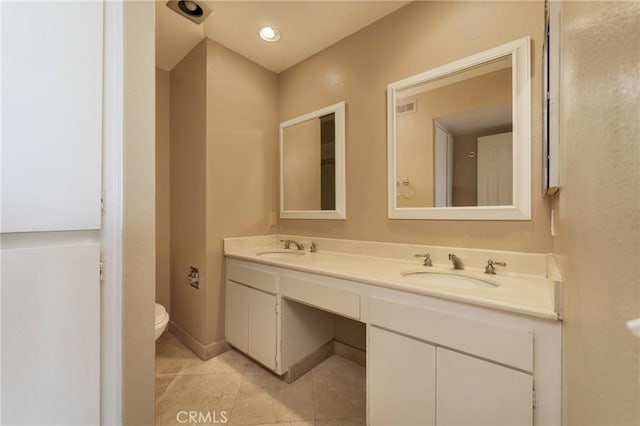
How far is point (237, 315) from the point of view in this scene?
1.88 meters

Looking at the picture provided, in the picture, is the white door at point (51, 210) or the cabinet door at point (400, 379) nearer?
the white door at point (51, 210)

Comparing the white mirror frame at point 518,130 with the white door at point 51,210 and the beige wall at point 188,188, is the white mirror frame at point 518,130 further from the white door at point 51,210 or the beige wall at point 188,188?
the beige wall at point 188,188

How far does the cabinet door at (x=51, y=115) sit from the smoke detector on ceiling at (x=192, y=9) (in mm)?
1066

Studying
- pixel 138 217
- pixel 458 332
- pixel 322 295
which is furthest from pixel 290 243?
pixel 458 332

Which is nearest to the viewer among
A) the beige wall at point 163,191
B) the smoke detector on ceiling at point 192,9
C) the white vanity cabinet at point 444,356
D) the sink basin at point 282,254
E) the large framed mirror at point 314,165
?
the white vanity cabinet at point 444,356

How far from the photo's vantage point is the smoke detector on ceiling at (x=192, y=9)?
1607 mm

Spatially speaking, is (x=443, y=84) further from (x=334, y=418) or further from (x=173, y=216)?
(x=173, y=216)

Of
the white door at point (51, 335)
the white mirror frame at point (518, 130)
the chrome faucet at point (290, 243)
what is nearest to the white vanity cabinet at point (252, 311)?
the chrome faucet at point (290, 243)

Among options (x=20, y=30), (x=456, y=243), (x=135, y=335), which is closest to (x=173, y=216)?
(x=135, y=335)

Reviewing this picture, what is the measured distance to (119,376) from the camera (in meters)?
0.84

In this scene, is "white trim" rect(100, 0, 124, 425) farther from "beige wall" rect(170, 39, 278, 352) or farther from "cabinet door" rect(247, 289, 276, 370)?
"beige wall" rect(170, 39, 278, 352)

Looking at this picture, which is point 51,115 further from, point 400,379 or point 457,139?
point 457,139

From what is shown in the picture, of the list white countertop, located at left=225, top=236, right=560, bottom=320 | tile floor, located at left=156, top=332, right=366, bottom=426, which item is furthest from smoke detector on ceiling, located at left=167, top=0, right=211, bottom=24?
tile floor, located at left=156, top=332, right=366, bottom=426

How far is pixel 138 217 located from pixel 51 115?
362mm
